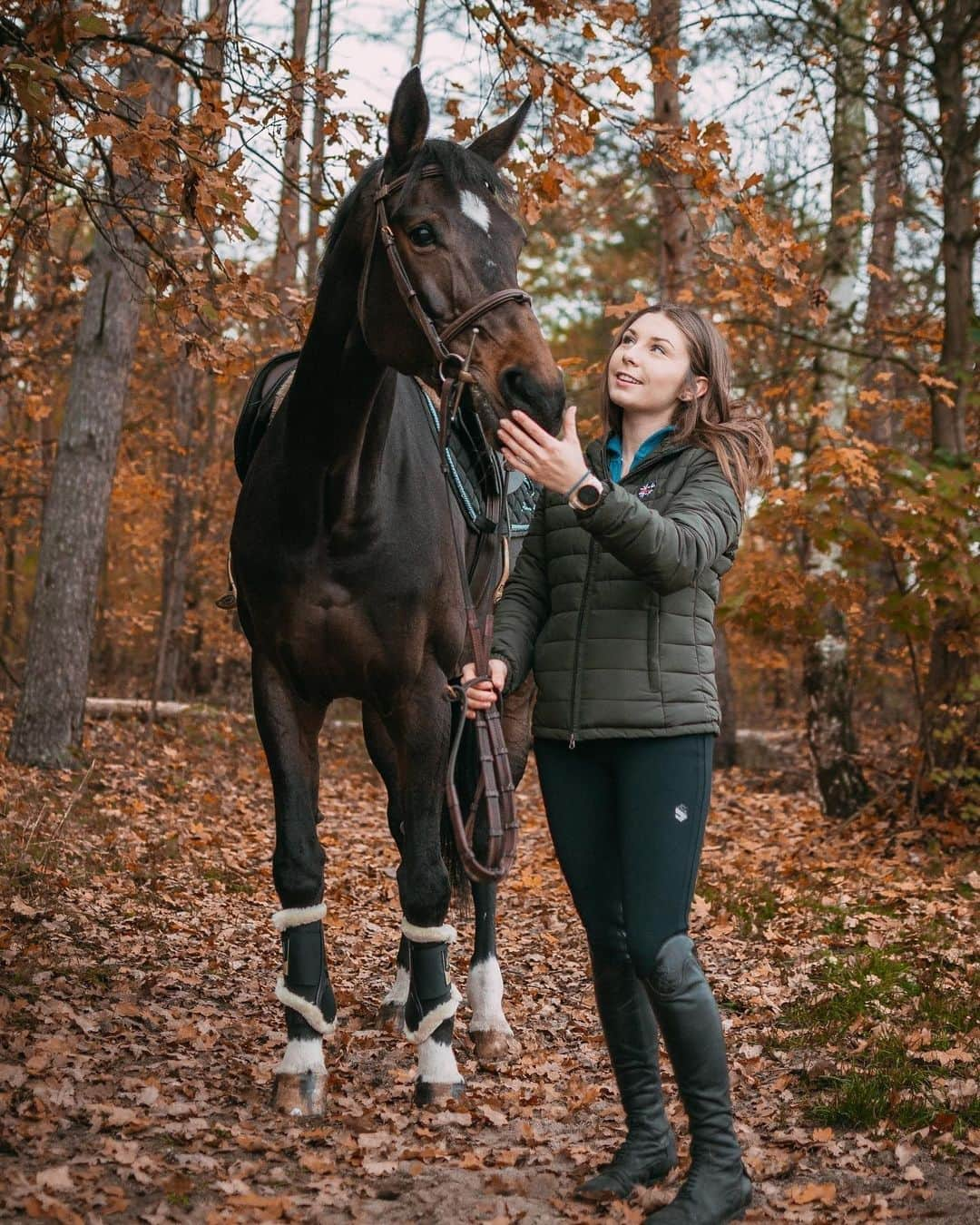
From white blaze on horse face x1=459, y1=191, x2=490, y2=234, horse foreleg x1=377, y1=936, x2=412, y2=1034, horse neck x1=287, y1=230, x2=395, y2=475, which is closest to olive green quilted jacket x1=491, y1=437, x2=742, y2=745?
white blaze on horse face x1=459, y1=191, x2=490, y2=234

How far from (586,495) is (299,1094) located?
213cm

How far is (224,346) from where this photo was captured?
5.32m

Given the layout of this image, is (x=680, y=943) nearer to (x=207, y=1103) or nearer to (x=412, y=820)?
(x=412, y=820)

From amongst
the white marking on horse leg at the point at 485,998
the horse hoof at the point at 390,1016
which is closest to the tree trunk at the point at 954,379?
the white marking on horse leg at the point at 485,998

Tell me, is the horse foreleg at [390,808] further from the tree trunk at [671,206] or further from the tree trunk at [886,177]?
the tree trunk at [886,177]

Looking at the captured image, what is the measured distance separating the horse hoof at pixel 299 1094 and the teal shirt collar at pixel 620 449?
2034 mm

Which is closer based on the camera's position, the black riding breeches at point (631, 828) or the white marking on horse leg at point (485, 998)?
the black riding breeches at point (631, 828)

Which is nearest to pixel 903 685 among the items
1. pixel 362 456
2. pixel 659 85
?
pixel 659 85

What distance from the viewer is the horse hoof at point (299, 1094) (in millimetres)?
3559

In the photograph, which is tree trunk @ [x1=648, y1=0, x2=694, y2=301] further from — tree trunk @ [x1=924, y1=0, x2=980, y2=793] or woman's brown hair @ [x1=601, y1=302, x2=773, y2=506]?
woman's brown hair @ [x1=601, y1=302, x2=773, y2=506]

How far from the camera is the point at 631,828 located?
111 inches

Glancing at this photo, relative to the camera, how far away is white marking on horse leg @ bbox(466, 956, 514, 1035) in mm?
4449

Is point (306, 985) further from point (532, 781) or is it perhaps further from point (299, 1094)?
point (532, 781)

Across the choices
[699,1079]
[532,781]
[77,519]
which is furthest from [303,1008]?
[532,781]
